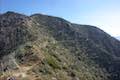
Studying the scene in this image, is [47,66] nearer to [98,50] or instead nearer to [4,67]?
[4,67]

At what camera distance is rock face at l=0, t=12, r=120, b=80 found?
4853 cm

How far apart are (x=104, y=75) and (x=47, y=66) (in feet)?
142

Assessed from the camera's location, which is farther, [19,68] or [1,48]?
[1,48]

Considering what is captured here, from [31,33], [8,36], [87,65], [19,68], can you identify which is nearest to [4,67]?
[19,68]

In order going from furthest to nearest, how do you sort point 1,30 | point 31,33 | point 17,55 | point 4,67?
point 1,30, point 31,33, point 17,55, point 4,67

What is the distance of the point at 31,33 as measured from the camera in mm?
80062

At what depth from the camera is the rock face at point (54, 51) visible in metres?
48.5

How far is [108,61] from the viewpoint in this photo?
3917 inches

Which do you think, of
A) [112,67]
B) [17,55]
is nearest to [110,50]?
[112,67]

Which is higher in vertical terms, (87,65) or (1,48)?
(1,48)

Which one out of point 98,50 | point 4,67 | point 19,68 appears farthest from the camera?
point 98,50

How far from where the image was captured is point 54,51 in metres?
72.1

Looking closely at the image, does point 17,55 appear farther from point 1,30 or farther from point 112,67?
point 112,67

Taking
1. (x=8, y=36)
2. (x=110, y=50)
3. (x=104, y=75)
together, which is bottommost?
(x=104, y=75)
